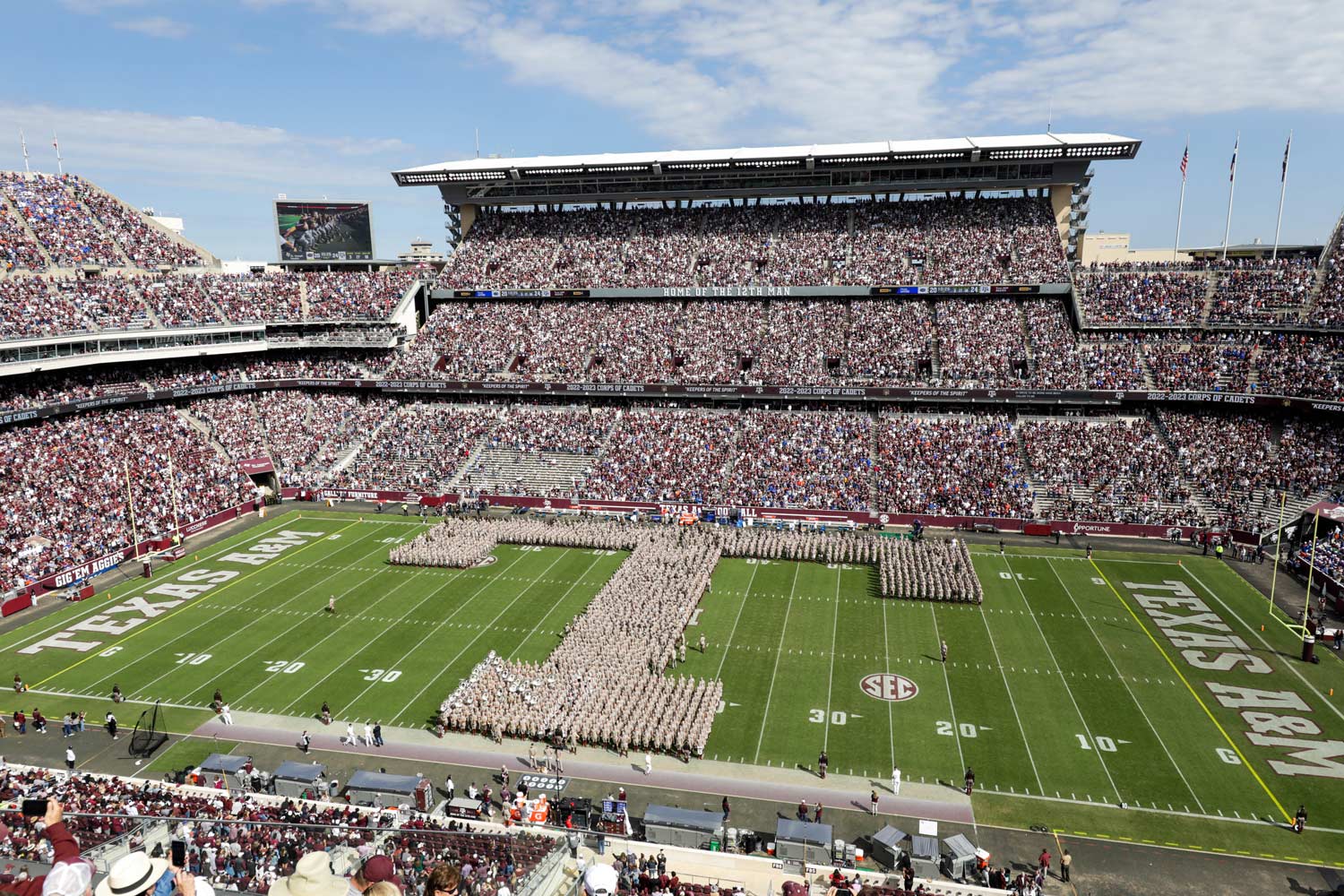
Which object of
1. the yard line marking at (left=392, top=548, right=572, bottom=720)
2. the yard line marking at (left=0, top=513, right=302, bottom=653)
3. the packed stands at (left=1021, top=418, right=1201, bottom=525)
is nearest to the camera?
the yard line marking at (left=392, top=548, right=572, bottom=720)

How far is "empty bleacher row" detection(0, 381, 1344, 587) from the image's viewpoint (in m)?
37.9

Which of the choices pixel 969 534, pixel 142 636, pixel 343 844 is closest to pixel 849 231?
pixel 969 534

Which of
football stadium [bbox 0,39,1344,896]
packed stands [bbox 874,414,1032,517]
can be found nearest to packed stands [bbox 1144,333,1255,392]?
football stadium [bbox 0,39,1344,896]

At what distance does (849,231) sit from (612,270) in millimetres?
17169

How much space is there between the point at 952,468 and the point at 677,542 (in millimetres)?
16038

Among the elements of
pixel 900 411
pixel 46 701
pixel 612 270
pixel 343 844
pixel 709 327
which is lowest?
pixel 46 701

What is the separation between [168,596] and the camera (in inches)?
1272

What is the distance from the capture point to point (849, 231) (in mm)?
57500

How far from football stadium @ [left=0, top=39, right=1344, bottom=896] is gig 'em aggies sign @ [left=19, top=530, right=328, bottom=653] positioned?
0.24m

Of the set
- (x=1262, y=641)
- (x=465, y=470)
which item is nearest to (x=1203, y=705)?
(x=1262, y=641)

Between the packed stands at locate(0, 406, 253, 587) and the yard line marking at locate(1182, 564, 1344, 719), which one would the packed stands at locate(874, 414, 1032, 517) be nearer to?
the yard line marking at locate(1182, 564, 1344, 719)

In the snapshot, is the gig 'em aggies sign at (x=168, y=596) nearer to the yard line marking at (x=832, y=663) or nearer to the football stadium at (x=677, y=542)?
the football stadium at (x=677, y=542)

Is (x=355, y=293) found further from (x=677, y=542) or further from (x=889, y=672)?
(x=889, y=672)

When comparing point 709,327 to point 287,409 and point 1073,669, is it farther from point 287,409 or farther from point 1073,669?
point 1073,669
